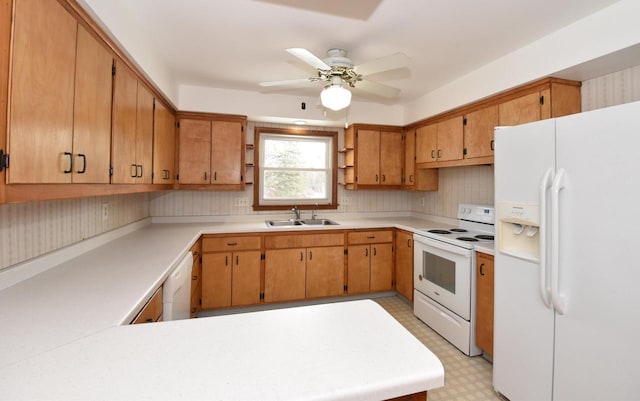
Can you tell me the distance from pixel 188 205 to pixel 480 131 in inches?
128

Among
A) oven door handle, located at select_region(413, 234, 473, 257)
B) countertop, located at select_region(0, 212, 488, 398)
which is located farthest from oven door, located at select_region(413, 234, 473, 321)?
countertop, located at select_region(0, 212, 488, 398)

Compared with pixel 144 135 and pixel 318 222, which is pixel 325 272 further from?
pixel 144 135

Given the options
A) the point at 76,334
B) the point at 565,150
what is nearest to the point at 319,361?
the point at 76,334

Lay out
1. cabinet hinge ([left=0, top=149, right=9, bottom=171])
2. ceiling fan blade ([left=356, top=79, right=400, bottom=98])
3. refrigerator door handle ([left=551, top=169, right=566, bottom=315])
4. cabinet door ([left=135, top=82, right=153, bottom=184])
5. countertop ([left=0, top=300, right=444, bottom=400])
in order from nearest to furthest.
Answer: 1. countertop ([left=0, top=300, right=444, bottom=400])
2. cabinet hinge ([left=0, top=149, right=9, bottom=171])
3. refrigerator door handle ([left=551, top=169, right=566, bottom=315])
4. cabinet door ([left=135, top=82, right=153, bottom=184])
5. ceiling fan blade ([left=356, top=79, right=400, bottom=98])

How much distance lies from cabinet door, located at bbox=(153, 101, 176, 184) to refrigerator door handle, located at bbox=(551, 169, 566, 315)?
2782 millimetres

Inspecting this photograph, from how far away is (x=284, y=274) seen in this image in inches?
126

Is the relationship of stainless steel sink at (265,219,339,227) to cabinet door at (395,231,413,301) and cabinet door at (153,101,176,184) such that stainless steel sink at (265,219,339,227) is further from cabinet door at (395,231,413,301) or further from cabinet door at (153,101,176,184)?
cabinet door at (153,101,176,184)

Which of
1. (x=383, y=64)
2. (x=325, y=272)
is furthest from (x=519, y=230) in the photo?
(x=325, y=272)

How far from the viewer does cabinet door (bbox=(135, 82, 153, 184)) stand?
2.02m

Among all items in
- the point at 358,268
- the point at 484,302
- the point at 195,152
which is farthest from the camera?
the point at 358,268

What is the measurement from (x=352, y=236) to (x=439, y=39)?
213cm

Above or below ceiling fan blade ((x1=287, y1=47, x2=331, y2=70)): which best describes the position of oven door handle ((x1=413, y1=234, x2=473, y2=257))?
below

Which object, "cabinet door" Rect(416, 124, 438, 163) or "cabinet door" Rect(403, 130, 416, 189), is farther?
"cabinet door" Rect(403, 130, 416, 189)

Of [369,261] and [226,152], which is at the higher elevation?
[226,152]
